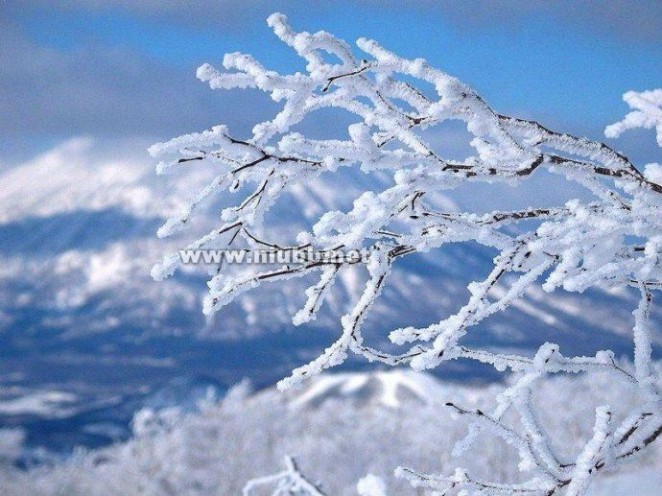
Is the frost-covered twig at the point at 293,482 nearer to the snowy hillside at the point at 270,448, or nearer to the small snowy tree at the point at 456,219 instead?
the small snowy tree at the point at 456,219

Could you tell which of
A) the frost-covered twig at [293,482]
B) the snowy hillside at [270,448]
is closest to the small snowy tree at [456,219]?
the frost-covered twig at [293,482]

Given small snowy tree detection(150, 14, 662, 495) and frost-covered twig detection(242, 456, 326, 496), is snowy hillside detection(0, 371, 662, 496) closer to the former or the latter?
frost-covered twig detection(242, 456, 326, 496)

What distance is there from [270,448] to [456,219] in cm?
3318

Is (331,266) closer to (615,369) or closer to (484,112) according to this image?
(484,112)

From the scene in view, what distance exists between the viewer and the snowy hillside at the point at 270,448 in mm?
29078

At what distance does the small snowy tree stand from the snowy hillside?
25.2 metres

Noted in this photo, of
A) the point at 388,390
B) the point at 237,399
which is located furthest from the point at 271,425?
the point at 388,390

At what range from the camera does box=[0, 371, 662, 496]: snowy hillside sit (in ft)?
95.4

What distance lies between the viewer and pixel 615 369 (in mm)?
2434

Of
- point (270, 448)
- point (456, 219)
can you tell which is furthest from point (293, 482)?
point (270, 448)

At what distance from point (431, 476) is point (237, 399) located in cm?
3303

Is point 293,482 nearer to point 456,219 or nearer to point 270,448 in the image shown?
point 456,219

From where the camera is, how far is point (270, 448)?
1337 inches

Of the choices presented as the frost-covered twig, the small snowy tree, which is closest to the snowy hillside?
the frost-covered twig
